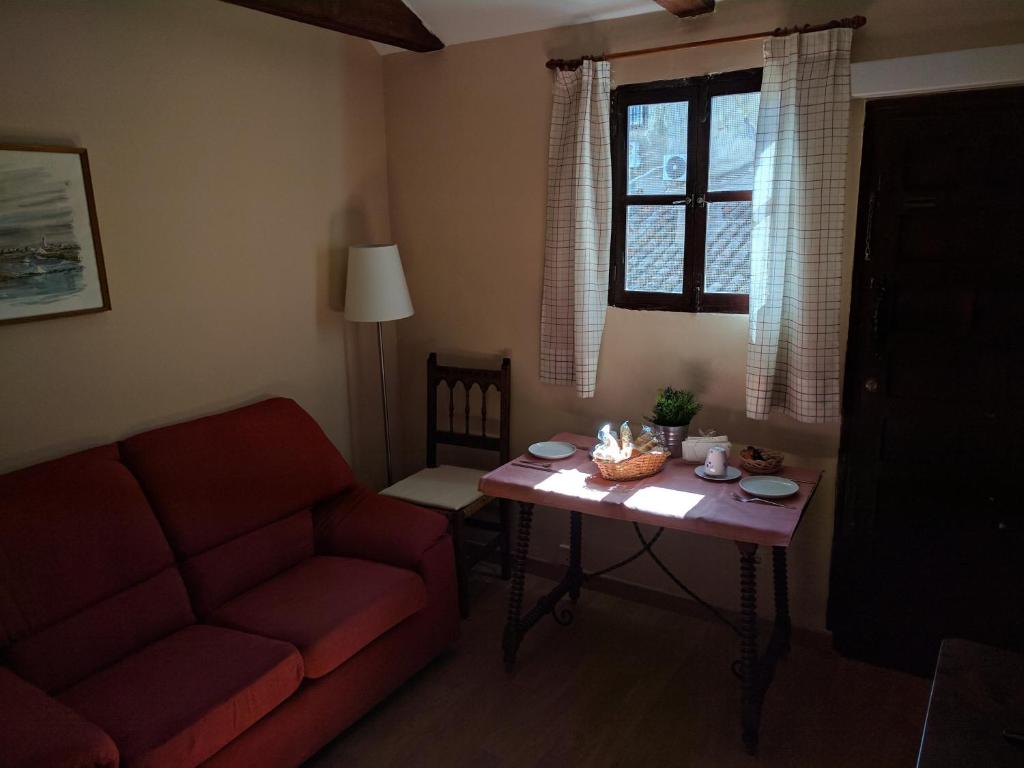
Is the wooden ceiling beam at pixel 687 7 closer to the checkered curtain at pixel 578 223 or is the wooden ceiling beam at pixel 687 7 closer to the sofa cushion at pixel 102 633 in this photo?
the checkered curtain at pixel 578 223

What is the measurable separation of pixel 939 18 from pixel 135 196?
2.82 meters

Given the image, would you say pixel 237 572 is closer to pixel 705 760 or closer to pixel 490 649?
pixel 490 649

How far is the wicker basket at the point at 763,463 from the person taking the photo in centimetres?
273

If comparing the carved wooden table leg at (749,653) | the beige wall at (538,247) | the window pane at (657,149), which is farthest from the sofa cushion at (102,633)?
the window pane at (657,149)

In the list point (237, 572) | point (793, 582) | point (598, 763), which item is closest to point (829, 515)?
point (793, 582)

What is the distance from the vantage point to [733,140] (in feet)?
9.39

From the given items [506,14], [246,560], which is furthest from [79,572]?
[506,14]

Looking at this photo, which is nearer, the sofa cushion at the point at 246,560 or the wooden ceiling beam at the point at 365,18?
the sofa cushion at the point at 246,560

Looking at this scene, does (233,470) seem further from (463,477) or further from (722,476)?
(722,476)

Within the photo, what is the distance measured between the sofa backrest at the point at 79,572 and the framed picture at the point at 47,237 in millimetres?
519

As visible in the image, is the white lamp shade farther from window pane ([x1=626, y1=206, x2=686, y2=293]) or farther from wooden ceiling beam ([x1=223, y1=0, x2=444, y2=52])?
window pane ([x1=626, y1=206, x2=686, y2=293])

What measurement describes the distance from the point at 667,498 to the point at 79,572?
6.16 ft

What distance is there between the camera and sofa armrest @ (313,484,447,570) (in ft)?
9.14

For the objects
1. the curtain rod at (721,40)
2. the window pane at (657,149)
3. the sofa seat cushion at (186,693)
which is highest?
the curtain rod at (721,40)
